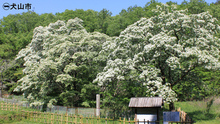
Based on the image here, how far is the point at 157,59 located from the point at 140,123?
853 centimetres

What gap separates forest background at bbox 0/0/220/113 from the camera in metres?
29.5

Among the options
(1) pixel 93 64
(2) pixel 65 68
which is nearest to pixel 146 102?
(2) pixel 65 68

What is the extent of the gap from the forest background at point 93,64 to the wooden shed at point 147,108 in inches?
388

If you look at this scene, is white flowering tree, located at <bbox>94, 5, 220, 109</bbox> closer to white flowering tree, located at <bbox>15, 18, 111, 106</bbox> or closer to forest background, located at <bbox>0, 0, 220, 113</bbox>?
forest background, located at <bbox>0, 0, 220, 113</bbox>

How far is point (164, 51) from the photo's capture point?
2319 cm

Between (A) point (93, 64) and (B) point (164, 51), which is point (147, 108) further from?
(A) point (93, 64)

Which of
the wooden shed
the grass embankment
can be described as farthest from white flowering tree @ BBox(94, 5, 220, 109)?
the wooden shed

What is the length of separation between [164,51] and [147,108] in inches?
306

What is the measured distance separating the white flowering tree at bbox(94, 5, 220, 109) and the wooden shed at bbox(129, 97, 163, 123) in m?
4.46

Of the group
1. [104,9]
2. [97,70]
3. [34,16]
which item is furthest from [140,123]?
[34,16]

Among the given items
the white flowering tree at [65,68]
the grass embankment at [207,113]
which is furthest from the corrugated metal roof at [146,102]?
the white flowering tree at [65,68]

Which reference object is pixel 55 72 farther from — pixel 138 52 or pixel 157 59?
pixel 157 59

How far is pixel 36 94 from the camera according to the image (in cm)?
3281

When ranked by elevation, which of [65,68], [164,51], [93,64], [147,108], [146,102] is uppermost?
[164,51]
